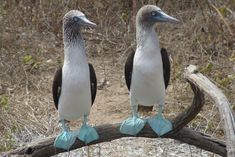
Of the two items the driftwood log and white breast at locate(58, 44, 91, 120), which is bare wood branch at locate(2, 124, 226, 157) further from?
white breast at locate(58, 44, 91, 120)

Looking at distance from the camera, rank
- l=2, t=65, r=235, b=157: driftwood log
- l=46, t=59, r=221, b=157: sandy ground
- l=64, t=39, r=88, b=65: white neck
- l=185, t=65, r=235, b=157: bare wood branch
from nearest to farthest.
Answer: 1. l=185, t=65, r=235, b=157: bare wood branch
2. l=64, t=39, r=88, b=65: white neck
3. l=2, t=65, r=235, b=157: driftwood log
4. l=46, t=59, r=221, b=157: sandy ground

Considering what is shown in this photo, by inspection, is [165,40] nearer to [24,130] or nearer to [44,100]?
[44,100]

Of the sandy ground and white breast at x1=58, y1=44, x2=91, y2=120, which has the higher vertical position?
white breast at x1=58, y1=44, x2=91, y2=120

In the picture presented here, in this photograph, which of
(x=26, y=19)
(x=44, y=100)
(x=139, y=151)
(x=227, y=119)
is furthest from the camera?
(x=26, y=19)

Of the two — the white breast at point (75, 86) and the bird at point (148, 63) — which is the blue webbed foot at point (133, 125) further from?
the white breast at point (75, 86)

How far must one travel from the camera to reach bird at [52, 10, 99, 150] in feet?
6.14

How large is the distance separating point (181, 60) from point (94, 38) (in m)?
0.83

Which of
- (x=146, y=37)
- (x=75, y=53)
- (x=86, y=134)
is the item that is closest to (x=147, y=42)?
(x=146, y=37)

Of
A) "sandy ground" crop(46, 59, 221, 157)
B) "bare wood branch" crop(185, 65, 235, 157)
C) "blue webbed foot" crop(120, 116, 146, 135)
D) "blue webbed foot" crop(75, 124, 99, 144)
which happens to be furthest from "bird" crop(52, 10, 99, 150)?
"sandy ground" crop(46, 59, 221, 157)

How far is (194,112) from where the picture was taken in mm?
2070

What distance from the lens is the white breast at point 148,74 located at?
1.88 meters

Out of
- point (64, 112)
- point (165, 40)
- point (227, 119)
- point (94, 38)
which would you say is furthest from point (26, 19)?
point (227, 119)

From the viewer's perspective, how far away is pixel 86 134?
1983 millimetres

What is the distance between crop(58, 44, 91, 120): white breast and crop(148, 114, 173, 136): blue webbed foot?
0.23 m
